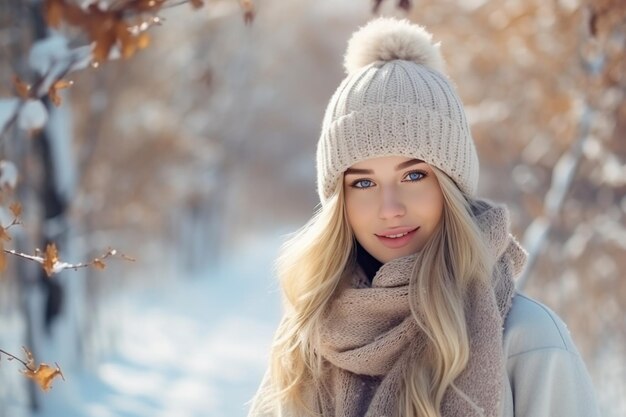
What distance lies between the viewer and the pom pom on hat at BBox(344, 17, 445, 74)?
2088mm

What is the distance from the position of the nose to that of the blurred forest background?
16.6 inches

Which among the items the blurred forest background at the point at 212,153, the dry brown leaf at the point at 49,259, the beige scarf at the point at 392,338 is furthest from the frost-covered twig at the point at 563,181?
the dry brown leaf at the point at 49,259

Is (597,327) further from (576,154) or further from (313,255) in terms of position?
(313,255)

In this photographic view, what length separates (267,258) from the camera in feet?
81.5

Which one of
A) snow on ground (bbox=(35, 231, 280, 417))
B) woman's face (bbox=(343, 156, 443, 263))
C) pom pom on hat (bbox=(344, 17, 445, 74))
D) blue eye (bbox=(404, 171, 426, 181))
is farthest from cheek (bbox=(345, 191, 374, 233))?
snow on ground (bbox=(35, 231, 280, 417))

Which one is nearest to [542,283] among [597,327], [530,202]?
[597,327]

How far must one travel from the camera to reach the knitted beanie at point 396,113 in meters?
1.93

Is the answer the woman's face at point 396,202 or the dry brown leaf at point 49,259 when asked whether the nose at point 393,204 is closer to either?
the woman's face at point 396,202

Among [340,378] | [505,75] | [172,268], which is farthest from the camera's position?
[172,268]

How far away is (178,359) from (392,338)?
9307mm

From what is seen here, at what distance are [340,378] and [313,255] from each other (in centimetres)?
32

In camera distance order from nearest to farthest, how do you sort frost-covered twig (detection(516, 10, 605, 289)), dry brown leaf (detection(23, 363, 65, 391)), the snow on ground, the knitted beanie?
dry brown leaf (detection(23, 363, 65, 391)) → the knitted beanie → frost-covered twig (detection(516, 10, 605, 289)) → the snow on ground

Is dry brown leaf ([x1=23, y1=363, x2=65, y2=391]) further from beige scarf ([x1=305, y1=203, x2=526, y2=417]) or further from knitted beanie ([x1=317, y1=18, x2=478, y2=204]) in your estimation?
knitted beanie ([x1=317, y1=18, x2=478, y2=204])

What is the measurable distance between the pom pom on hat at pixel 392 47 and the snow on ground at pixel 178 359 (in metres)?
2.16
